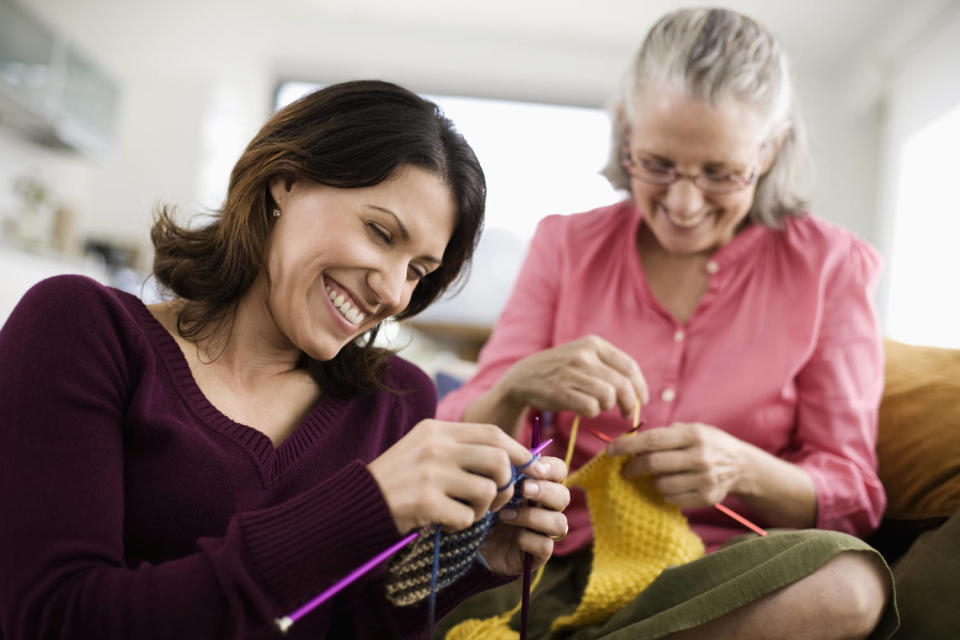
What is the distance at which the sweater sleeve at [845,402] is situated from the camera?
1.32m

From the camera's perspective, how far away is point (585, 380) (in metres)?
1.26

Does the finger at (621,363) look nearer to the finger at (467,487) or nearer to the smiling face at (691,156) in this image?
the smiling face at (691,156)

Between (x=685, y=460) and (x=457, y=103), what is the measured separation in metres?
4.95

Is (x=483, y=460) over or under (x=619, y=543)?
over

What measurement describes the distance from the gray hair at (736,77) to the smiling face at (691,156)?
0.03 meters

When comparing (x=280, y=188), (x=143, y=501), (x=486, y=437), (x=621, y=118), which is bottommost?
(x=143, y=501)

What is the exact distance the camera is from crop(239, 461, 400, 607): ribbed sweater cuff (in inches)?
28.5

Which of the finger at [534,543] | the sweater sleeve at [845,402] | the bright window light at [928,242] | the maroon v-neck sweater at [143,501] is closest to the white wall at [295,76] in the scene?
the bright window light at [928,242]

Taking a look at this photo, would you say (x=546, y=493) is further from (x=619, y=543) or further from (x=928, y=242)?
(x=928, y=242)

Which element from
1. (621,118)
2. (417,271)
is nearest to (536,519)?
(417,271)

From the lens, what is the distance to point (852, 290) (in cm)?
148

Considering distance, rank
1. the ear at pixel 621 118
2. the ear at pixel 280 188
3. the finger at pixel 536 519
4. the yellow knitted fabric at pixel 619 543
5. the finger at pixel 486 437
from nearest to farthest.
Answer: the finger at pixel 486 437
the finger at pixel 536 519
the ear at pixel 280 188
the yellow knitted fabric at pixel 619 543
the ear at pixel 621 118

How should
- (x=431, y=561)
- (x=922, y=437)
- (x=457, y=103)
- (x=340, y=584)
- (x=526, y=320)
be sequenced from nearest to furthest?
(x=340, y=584) < (x=431, y=561) < (x=922, y=437) < (x=526, y=320) < (x=457, y=103)

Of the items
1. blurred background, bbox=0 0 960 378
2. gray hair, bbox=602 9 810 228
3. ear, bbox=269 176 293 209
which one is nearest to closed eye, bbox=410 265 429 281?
ear, bbox=269 176 293 209
